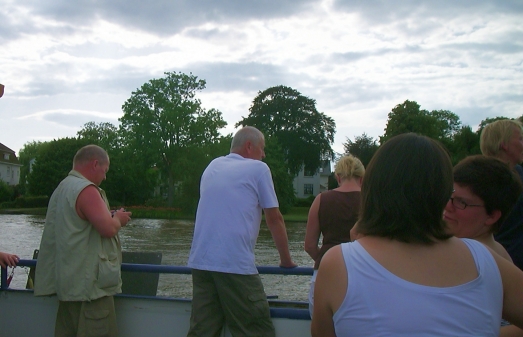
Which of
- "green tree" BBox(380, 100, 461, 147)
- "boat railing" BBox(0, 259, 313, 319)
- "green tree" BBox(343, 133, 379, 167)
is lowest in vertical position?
"boat railing" BBox(0, 259, 313, 319)

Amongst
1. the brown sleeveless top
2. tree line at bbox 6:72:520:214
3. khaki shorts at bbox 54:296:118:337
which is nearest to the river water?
khaki shorts at bbox 54:296:118:337

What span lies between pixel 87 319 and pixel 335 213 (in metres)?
1.94

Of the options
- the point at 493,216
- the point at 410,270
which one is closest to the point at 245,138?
the point at 493,216

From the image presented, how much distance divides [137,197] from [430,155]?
7565cm

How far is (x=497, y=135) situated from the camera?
373 centimetres

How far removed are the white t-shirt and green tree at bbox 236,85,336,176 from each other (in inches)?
2596

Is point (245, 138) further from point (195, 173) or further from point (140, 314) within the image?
point (195, 173)

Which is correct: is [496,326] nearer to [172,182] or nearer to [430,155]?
[430,155]

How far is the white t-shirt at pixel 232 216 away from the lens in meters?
3.52

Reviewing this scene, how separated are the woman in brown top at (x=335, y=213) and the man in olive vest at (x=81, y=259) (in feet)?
4.75

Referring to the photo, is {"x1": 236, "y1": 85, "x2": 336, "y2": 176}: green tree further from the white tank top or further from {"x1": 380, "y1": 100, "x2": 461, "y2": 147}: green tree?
the white tank top

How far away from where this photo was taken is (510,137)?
145 inches

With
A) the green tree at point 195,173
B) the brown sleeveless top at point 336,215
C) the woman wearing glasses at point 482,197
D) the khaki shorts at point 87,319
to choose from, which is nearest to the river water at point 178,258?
the khaki shorts at point 87,319

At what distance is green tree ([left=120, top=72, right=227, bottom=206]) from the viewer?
60.0m
